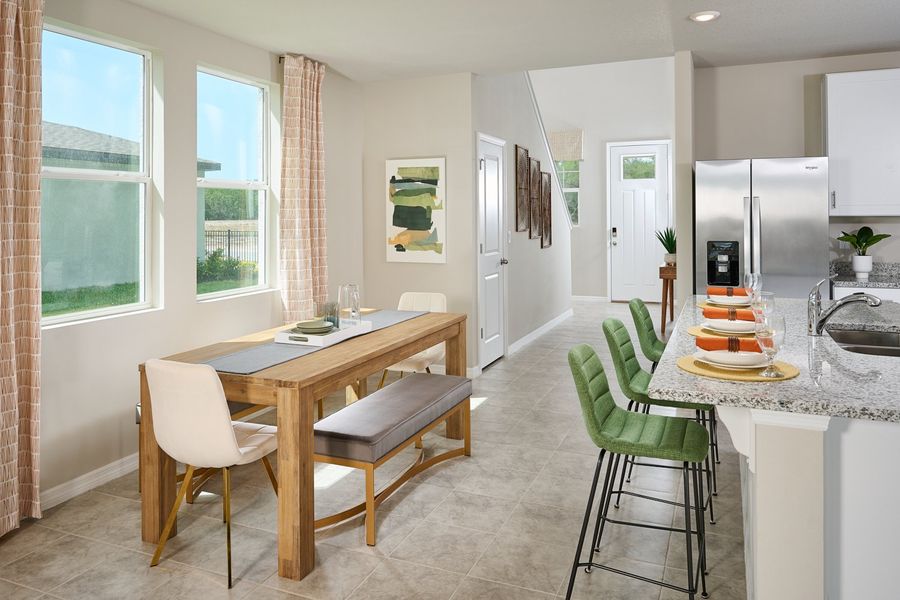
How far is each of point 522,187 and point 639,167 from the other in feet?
13.3

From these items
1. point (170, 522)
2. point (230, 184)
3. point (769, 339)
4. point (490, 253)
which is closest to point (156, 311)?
point (230, 184)

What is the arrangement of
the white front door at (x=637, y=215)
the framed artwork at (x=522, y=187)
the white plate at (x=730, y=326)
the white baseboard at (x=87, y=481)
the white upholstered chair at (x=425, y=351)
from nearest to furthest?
the white plate at (x=730, y=326)
the white baseboard at (x=87, y=481)
the white upholstered chair at (x=425, y=351)
the framed artwork at (x=522, y=187)
the white front door at (x=637, y=215)

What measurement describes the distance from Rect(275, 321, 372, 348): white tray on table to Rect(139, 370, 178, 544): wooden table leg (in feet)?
2.27

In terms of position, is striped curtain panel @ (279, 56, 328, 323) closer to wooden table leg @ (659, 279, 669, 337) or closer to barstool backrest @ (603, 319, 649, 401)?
barstool backrest @ (603, 319, 649, 401)

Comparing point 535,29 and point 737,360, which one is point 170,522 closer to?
point 737,360

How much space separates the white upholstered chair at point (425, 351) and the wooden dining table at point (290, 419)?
1.07 meters

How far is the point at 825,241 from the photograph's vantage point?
448 cm

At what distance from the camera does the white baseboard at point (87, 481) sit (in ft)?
10.3

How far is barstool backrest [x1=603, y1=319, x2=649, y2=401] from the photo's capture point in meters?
2.74

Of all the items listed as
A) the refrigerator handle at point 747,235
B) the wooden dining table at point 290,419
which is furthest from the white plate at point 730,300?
the refrigerator handle at point 747,235

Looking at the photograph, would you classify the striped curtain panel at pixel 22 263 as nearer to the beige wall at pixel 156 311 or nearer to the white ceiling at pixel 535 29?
the beige wall at pixel 156 311

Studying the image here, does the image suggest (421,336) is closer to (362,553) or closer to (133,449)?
(362,553)

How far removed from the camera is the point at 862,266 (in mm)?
4766

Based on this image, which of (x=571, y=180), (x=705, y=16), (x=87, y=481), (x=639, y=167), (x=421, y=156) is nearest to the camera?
(x=87, y=481)
